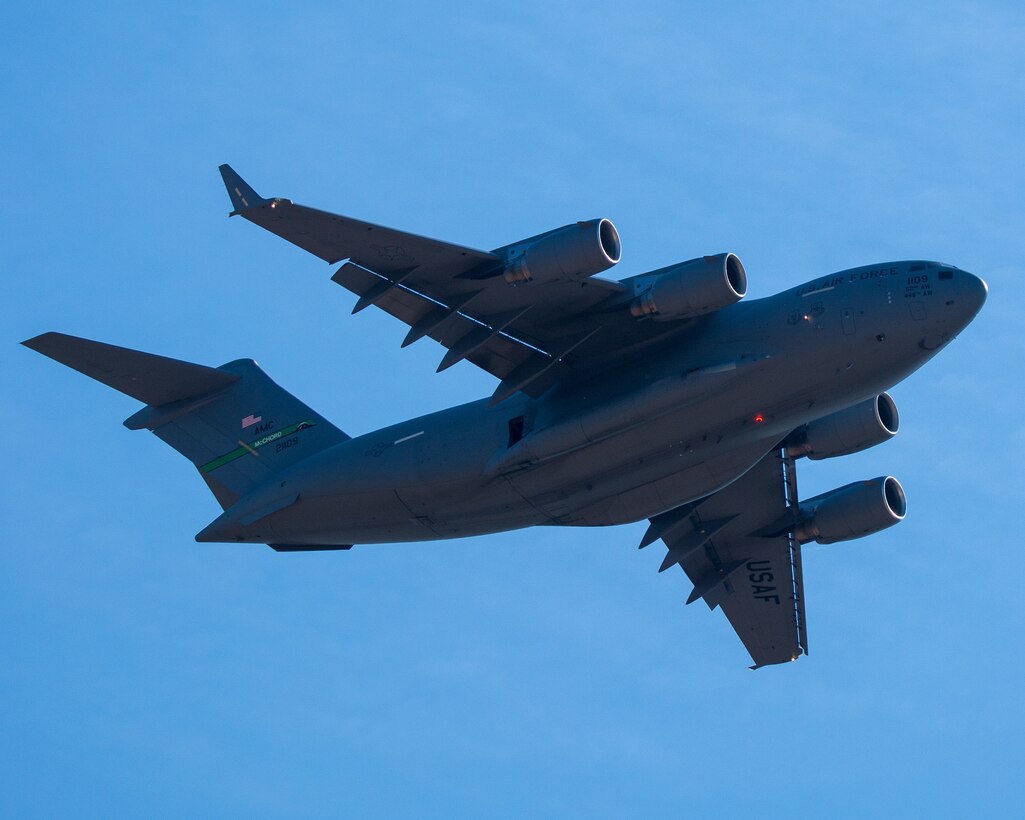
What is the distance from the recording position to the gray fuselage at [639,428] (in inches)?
794

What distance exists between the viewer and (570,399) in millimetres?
21781

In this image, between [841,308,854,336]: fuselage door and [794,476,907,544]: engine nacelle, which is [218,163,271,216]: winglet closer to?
[841,308,854,336]: fuselage door

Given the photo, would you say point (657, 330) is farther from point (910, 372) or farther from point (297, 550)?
point (297, 550)

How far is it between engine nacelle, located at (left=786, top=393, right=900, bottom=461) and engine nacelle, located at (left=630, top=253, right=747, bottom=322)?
3844 mm

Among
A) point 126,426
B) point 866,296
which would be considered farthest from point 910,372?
point 126,426

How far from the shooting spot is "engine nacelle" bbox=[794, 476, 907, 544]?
2480 centimetres

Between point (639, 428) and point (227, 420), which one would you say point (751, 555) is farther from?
point (227, 420)

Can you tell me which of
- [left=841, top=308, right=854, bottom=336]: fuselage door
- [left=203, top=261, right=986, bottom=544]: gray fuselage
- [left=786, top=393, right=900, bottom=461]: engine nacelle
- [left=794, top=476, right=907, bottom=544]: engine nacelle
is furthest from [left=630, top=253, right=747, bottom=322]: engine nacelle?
[left=794, top=476, right=907, bottom=544]: engine nacelle

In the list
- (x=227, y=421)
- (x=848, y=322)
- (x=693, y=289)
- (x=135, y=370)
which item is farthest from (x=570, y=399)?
(x=135, y=370)

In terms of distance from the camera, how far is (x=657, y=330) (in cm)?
2125

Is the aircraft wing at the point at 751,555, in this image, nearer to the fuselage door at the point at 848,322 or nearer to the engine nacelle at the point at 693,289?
the fuselage door at the point at 848,322

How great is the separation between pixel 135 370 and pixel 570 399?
6.39 m

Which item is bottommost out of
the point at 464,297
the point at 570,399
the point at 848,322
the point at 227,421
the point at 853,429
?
the point at 570,399

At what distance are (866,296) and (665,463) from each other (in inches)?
133
